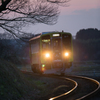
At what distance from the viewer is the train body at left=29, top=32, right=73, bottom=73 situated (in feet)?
58.7

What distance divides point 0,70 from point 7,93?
1589mm

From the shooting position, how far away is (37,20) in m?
13.7

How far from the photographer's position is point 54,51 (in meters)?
18.0

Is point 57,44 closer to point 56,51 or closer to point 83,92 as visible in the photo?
point 56,51

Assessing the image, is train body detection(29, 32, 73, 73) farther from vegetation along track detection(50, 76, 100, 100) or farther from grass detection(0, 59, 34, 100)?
grass detection(0, 59, 34, 100)

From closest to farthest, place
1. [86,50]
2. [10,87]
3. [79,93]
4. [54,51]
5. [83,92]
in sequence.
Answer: [10,87] → [79,93] → [83,92] → [54,51] → [86,50]

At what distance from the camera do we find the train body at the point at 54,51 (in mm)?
17891

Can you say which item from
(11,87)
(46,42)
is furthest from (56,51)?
(11,87)

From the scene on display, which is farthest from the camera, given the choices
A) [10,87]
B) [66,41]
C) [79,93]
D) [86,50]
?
[86,50]

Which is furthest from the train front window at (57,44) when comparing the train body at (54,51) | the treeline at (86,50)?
the treeline at (86,50)

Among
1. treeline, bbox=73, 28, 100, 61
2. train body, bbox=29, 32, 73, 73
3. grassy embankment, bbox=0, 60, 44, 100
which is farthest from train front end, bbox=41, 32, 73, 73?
treeline, bbox=73, 28, 100, 61

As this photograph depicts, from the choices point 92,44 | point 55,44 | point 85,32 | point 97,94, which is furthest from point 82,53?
point 97,94

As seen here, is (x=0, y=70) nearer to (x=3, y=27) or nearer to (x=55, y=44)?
(x=3, y=27)

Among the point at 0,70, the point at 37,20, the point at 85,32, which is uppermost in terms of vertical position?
the point at 85,32
